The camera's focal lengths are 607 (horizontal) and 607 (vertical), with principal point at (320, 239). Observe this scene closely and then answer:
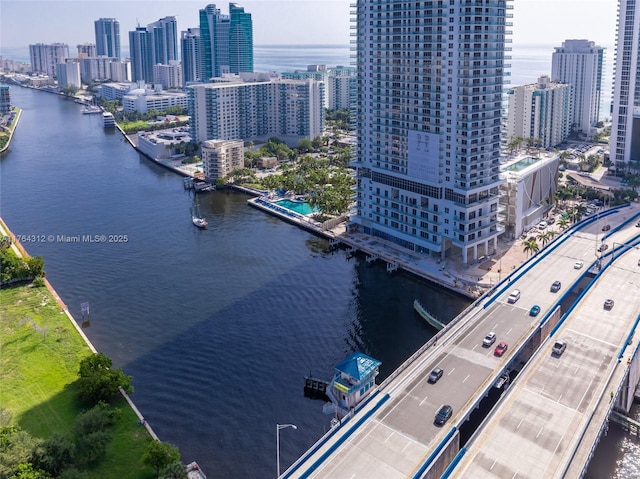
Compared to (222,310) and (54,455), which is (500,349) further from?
(54,455)

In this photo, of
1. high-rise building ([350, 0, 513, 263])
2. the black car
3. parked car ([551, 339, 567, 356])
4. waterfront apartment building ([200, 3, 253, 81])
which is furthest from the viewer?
waterfront apartment building ([200, 3, 253, 81])

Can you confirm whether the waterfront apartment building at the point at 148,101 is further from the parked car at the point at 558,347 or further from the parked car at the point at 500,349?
Answer: the parked car at the point at 558,347

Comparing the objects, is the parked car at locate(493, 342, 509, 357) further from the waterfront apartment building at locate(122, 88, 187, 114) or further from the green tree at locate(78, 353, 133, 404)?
the waterfront apartment building at locate(122, 88, 187, 114)

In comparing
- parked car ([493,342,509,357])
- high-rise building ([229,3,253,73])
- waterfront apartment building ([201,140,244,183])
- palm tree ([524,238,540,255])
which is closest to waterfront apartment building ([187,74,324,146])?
waterfront apartment building ([201,140,244,183])

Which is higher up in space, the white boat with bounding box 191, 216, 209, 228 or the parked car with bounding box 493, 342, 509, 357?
the white boat with bounding box 191, 216, 209, 228

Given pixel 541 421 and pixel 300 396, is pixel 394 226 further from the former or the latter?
pixel 541 421

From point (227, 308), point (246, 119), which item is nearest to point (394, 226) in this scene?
point (227, 308)
